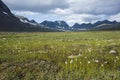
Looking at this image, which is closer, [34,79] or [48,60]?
[34,79]

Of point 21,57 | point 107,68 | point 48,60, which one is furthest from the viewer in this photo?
point 21,57

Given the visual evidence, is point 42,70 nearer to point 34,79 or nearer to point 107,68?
point 34,79

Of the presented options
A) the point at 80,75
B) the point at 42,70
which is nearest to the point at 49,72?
the point at 42,70

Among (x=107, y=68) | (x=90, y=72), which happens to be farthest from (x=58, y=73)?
(x=107, y=68)

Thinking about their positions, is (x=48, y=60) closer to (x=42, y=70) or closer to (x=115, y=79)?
→ (x=42, y=70)

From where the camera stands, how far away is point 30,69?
52.0ft

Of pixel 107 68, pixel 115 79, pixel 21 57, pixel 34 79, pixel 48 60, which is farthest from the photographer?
pixel 21 57

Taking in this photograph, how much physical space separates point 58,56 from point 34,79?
5160 mm

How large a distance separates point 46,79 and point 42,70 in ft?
4.45

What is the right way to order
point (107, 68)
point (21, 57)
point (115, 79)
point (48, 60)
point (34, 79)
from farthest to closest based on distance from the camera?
point (21, 57) < point (48, 60) < point (107, 68) < point (34, 79) < point (115, 79)

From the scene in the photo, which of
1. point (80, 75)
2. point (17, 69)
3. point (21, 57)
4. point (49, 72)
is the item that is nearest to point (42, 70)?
point (49, 72)

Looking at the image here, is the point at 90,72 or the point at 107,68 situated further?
the point at 107,68

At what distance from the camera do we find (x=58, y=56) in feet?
63.6

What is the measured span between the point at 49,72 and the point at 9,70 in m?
2.93
